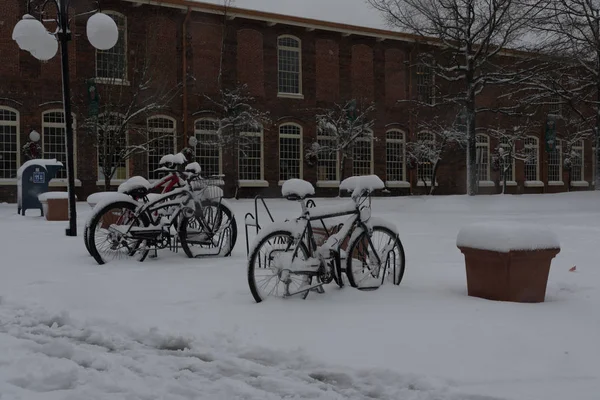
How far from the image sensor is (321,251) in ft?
18.4

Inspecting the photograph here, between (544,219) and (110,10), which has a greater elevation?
(110,10)

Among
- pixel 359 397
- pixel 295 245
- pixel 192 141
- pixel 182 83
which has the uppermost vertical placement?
pixel 182 83

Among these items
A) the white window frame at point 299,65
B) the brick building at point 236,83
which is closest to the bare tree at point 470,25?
the brick building at point 236,83

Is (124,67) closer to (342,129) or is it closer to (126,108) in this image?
(126,108)

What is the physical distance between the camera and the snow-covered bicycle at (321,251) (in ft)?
18.0

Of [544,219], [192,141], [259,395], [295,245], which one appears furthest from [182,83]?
[259,395]

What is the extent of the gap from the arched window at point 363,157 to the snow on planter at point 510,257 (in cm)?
2419

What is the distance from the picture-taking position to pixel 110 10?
79.9 ft

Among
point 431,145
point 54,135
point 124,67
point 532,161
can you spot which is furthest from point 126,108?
point 532,161

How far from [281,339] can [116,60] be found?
22123mm

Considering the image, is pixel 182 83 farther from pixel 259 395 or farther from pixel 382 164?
pixel 259 395

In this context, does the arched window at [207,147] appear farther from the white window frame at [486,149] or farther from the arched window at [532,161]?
the arched window at [532,161]

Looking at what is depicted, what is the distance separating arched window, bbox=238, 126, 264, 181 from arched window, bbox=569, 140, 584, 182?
20.5 meters

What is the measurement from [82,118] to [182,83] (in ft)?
14.7
